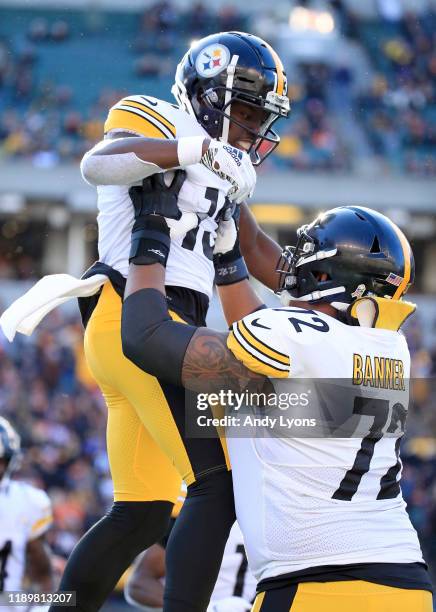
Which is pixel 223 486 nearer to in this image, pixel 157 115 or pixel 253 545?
pixel 253 545

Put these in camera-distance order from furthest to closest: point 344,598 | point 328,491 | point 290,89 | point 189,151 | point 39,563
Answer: point 290,89
point 39,563
point 189,151
point 328,491
point 344,598

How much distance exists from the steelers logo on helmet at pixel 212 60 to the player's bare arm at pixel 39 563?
274 cm

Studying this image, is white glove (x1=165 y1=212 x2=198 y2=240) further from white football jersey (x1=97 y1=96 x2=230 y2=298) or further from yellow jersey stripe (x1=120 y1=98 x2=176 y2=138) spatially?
yellow jersey stripe (x1=120 y1=98 x2=176 y2=138)

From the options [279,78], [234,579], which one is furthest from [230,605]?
[279,78]

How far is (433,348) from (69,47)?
10123 millimetres

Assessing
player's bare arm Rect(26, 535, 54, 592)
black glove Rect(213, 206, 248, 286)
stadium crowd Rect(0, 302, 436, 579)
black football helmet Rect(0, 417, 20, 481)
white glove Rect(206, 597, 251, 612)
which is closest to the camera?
black glove Rect(213, 206, 248, 286)

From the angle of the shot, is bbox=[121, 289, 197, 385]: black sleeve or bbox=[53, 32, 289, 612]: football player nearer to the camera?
bbox=[121, 289, 197, 385]: black sleeve

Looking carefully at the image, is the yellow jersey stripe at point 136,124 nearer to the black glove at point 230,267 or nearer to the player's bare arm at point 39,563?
the black glove at point 230,267

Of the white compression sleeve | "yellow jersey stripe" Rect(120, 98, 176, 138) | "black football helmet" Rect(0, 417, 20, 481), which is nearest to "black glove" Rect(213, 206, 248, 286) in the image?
"yellow jersey stripe" Rect(120, 98, 176, 138)

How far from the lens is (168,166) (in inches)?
137

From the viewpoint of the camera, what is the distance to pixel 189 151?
3447 millimetres

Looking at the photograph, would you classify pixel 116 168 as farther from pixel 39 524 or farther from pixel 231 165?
pixel 39 524

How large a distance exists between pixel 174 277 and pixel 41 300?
1.50 feet

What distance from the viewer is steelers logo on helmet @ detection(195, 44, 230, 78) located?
3777 mm
